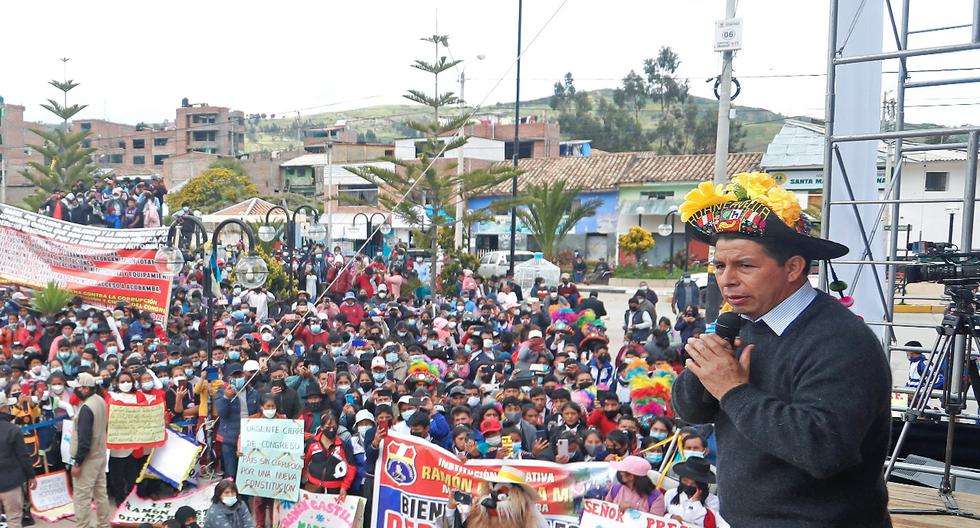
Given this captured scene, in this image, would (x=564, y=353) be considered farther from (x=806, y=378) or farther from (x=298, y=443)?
(x=806, y=378)

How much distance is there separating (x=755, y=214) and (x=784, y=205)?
88mm

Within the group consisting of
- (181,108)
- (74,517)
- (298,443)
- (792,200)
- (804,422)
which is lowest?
(74,517)

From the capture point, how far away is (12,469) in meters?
7.60

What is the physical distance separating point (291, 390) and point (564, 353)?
140 inches

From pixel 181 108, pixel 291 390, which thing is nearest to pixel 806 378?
pixel 291 390

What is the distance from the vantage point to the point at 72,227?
14.8 metres

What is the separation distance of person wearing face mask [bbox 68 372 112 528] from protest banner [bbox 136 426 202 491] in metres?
0.53

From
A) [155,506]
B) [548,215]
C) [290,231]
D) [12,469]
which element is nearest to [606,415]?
[155,506]

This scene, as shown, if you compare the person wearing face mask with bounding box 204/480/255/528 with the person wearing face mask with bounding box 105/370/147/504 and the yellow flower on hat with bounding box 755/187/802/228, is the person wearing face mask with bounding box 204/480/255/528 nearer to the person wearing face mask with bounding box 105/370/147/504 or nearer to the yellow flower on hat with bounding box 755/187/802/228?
the person wearing face mask with bounding box 105/370/147/504

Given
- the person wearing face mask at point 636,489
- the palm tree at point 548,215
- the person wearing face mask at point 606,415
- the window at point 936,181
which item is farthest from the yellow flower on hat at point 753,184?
the window at point 936,181

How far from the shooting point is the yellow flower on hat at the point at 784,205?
6.65 ft

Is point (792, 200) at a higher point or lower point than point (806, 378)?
higher

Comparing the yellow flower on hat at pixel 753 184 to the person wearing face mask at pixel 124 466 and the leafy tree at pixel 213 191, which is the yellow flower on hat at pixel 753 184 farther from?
the leafy tree at pixel 213 191

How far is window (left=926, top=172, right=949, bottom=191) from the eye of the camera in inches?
1076
